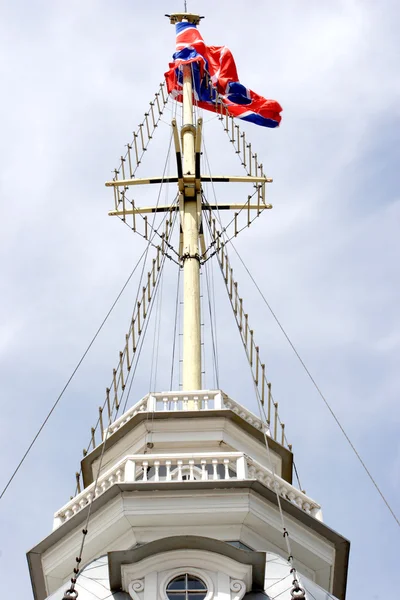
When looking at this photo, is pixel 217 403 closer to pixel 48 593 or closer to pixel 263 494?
pixel 263 494

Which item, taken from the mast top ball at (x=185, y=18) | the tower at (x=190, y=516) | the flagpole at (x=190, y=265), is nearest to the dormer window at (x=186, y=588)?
the tower at (x=190, y=516)

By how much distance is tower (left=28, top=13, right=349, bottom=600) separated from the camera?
17703mm

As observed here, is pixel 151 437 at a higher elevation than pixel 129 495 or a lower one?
higher

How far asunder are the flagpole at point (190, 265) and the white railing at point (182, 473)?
3732mm

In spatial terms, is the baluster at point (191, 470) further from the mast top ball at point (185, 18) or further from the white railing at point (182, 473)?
the mast top ball at point (185, 18)

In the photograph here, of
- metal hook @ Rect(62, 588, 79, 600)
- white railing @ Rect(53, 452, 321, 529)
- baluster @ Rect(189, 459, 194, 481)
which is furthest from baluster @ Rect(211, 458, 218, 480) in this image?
metal hook @ Rect(62, 588, 79, 600)

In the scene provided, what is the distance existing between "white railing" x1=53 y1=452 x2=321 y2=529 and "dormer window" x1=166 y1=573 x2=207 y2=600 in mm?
2177

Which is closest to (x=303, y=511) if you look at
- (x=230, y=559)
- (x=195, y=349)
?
(x=230, y=559)

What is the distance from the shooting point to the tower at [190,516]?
58.1 ft

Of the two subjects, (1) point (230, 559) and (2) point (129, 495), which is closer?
(1) point (230, 559)

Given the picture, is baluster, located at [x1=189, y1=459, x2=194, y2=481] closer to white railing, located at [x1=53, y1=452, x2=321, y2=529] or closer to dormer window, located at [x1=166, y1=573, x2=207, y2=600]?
white railing, located at [x1=53, y1=452, x2=321, y2=529]

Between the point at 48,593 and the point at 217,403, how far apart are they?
4773mm

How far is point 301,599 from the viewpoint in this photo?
15945 mm

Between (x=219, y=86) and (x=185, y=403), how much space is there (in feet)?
43.0
